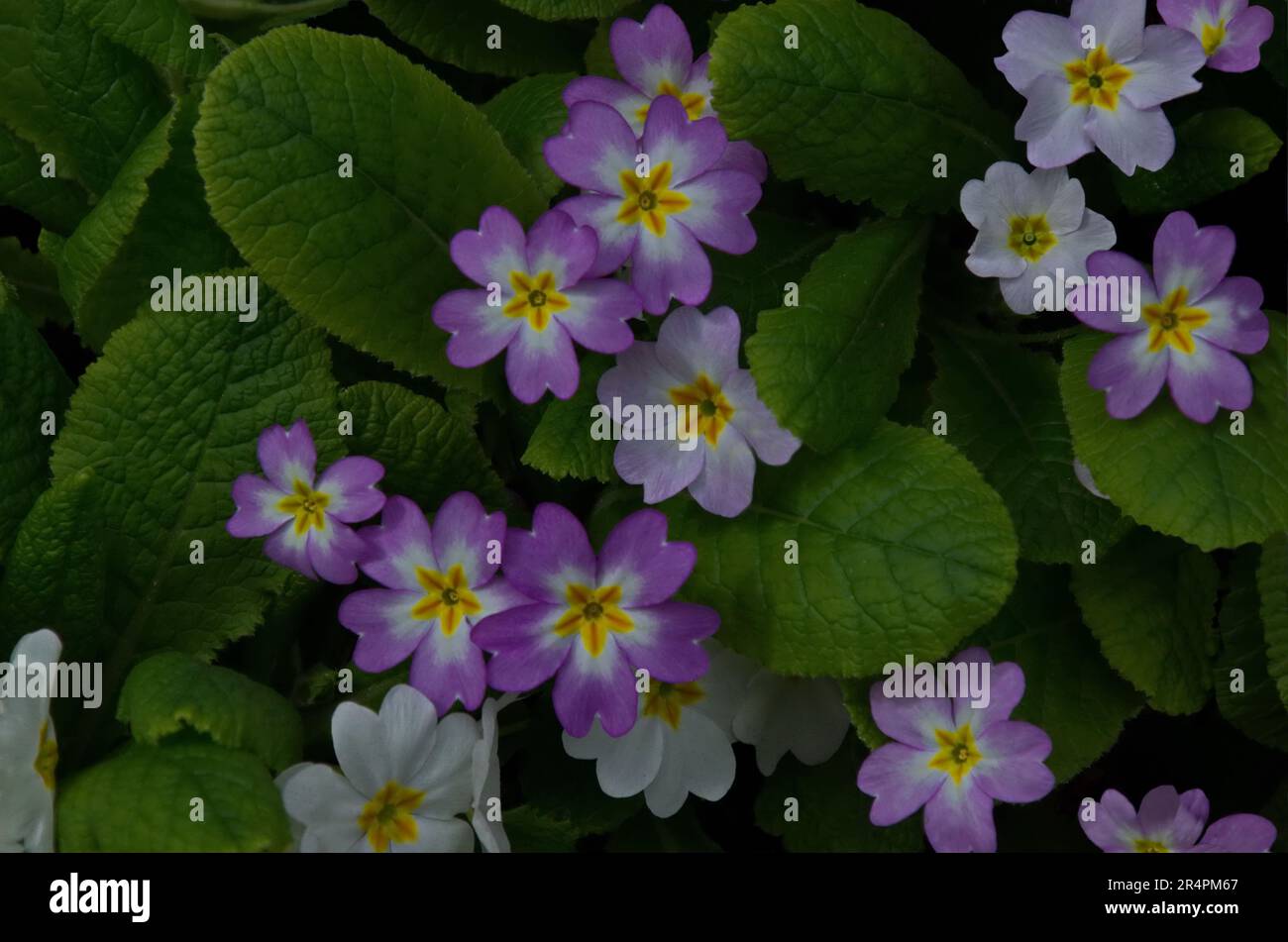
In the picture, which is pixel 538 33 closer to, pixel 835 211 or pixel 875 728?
pixel 835 211

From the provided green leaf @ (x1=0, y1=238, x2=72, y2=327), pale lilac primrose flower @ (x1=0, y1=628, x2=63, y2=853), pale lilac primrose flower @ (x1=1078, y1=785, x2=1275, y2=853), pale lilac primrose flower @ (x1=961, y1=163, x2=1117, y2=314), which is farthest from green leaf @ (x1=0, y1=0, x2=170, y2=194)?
pale lilac primrose flower @ (x1=1078, y1=785, x2=1275, y2=853)

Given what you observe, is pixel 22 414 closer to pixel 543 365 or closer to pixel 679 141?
pixel 543 365

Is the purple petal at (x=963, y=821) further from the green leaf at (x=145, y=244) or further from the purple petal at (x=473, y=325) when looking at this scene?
the green leaf at (x=145, y=244)

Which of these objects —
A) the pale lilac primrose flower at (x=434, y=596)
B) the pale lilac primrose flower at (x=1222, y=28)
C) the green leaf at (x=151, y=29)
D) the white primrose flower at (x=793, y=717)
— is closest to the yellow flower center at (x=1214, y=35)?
the pale lilac primrose flower at (x=1222, y=28)

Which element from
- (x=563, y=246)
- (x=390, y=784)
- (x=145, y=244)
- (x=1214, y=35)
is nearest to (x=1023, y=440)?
(x=1214, y=35)

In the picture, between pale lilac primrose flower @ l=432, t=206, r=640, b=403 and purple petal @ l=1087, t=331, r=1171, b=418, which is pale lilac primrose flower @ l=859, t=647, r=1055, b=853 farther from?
pale lilac primrose flower @ l=432, t=206, r=640, b=403
